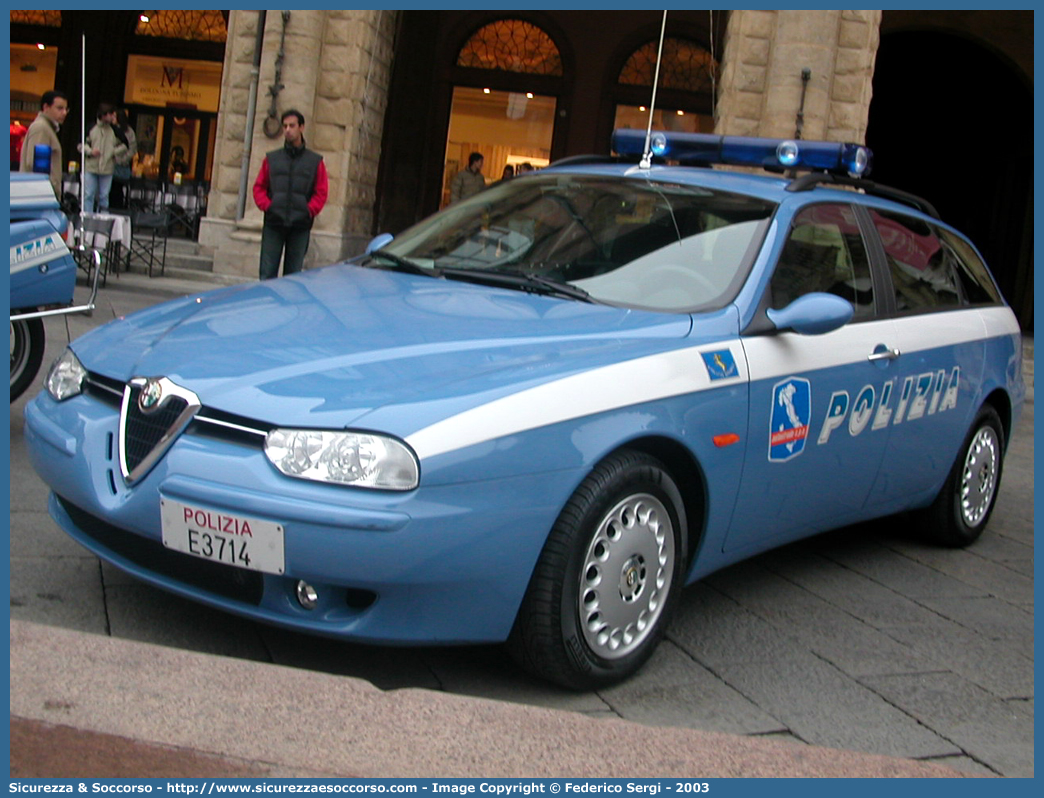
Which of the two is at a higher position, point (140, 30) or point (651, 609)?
point (140, 30)

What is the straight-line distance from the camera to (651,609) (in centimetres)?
369

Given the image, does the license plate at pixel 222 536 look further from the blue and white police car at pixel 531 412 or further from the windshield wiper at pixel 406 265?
the windshield wiper at pixel 406 265

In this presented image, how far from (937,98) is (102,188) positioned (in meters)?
20.7

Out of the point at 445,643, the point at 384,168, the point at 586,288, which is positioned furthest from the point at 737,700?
the point at 384,168

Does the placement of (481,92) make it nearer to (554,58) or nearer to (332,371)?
(554,58)

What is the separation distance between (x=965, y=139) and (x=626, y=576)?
27.7 m

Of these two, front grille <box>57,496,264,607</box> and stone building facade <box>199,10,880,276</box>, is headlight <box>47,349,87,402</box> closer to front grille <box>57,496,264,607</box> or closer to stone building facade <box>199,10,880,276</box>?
front grille <box>57,496,264,607</box>

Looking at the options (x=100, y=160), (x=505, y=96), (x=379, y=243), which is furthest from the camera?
(x=505, y=96)

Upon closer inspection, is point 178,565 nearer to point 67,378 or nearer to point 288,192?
point 67,378

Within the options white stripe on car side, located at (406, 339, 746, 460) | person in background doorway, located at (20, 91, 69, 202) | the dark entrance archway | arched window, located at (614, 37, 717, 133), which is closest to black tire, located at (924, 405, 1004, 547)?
white stripe on car side, located at (406, 339, 746, 460)

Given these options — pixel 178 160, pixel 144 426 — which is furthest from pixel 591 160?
pixel 178 160

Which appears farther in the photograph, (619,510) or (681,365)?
(681,365)

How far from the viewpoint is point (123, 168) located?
15883 millimetres

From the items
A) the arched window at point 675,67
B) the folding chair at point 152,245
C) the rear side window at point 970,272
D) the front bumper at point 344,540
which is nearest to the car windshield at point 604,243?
the front bumper at point 344,540
